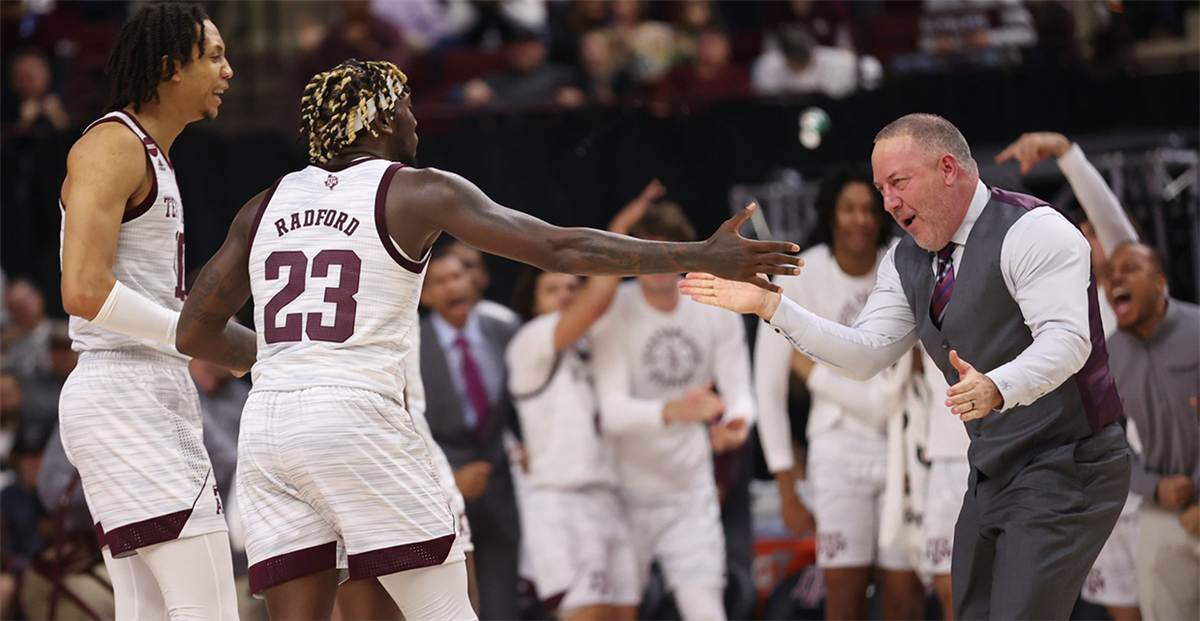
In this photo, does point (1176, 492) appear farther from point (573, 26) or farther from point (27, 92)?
point (27, 92)

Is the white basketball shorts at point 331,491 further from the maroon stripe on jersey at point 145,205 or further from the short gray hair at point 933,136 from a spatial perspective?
the short gray hair at point 933,136

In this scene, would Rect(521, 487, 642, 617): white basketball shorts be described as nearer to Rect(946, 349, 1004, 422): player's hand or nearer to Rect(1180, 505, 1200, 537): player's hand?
Rect(1180, 505, 1200, 537): player's hand

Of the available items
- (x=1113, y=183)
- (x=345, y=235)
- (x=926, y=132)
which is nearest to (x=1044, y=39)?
(x=1113, y=183)

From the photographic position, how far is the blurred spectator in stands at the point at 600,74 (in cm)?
930

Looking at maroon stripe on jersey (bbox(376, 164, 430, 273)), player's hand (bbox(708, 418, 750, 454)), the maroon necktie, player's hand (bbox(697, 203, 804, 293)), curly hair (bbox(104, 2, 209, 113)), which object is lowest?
player's hand (bbox(708, 418, 750, 454))

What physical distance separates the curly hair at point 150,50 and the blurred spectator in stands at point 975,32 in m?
6.10

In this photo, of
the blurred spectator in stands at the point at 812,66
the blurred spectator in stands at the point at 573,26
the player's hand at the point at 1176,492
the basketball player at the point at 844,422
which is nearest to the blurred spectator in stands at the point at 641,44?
the blurred spectator in stands at the point at 573,26

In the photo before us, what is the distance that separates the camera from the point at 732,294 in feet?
12.1

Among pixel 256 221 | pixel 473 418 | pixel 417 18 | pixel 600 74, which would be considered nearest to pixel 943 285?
pixel 256 221

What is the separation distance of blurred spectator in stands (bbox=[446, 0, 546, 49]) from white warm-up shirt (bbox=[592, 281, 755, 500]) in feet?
15.9

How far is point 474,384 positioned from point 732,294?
8.96ft

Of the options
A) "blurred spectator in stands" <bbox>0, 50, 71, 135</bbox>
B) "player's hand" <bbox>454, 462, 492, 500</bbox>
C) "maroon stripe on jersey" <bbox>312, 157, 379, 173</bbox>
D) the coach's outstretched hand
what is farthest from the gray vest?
"blurred spectator in stands" <bbox>0, 50, 71, 135</bbox>

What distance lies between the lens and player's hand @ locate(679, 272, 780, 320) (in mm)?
3686

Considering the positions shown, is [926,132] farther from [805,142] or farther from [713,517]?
[805,142]
